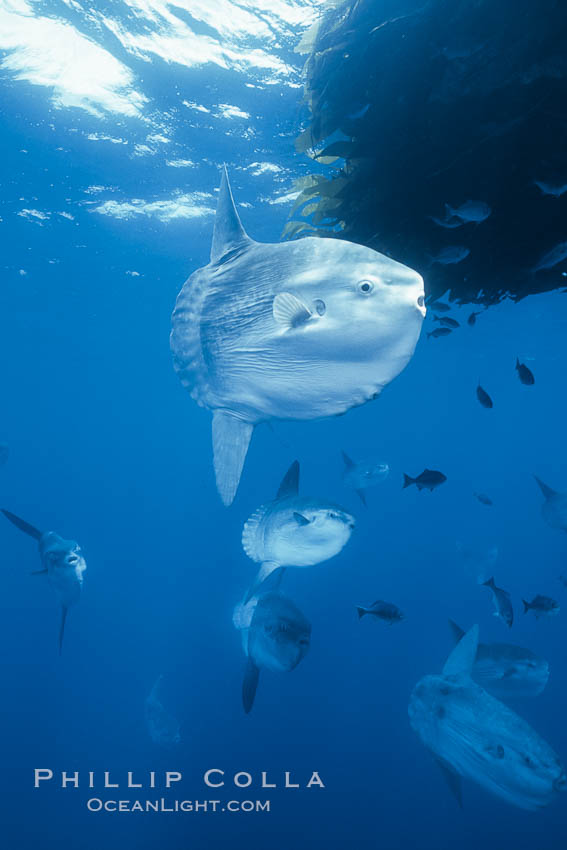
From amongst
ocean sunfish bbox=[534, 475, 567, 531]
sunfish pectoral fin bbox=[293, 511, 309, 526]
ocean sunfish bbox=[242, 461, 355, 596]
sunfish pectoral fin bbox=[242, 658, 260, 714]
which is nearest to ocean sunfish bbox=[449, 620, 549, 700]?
sunfish pectoral fin bbox=[242, 658, 260, 714]

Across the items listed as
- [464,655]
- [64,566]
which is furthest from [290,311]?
[64,566]

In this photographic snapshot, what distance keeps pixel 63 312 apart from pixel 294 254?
93.6ft

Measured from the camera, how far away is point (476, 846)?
37.3 ft

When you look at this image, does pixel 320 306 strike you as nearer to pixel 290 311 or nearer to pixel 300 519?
pixel 290 311

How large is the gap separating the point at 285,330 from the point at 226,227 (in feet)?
3.68

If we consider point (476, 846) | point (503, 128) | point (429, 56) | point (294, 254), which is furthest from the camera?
point (476, 846)

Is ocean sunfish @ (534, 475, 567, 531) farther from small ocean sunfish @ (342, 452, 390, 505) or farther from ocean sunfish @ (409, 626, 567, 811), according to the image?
ocean sunfish @ (409, 626, 567, 811)

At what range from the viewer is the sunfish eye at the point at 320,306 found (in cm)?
152

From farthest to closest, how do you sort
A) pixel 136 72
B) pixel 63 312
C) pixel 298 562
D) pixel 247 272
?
pixel 63 312 < pixel 136 72 < pixel 298 562 < pixel 247 272

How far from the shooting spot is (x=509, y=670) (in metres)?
4.19

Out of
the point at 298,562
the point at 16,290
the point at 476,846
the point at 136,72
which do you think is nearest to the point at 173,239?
the point at 136,72

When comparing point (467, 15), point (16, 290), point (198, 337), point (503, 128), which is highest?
point (16, 290)

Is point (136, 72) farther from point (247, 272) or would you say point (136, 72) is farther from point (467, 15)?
point (247, 272)

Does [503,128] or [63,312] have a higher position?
[63,312]
